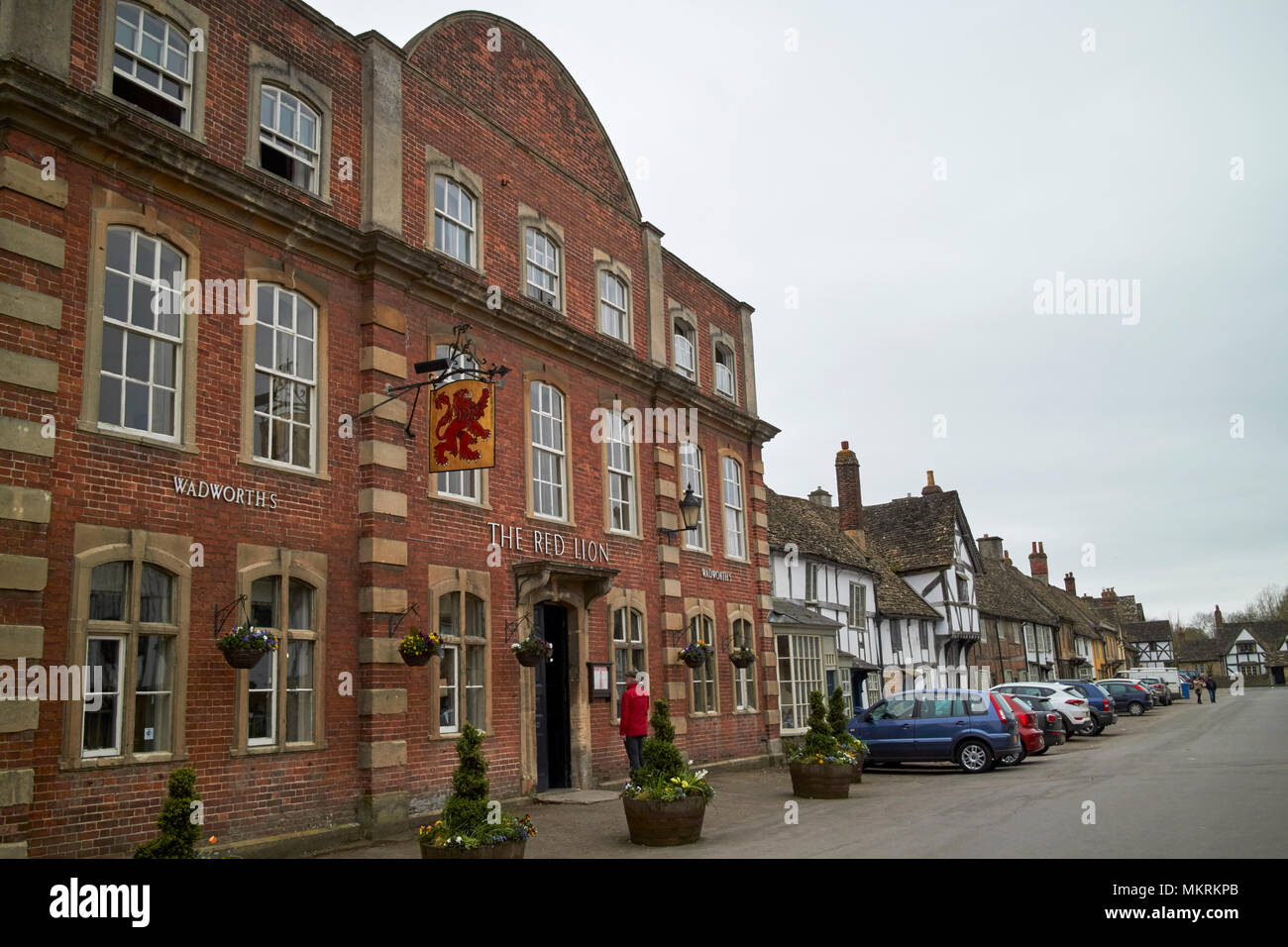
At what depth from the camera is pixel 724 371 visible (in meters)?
25.5

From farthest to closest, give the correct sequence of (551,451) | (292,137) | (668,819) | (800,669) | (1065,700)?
(1065,700) → (800,669) → (551,451) → (292,137) → (668,819)

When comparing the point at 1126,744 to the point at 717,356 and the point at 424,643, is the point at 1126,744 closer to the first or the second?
the point at 717,356

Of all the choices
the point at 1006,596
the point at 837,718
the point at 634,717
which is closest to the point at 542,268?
the point at 634,717

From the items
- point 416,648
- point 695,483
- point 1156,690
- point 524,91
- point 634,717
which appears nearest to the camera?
point 416,648

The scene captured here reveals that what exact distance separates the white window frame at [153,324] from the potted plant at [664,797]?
6753mm

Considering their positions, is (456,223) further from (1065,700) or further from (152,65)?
(1065,700)

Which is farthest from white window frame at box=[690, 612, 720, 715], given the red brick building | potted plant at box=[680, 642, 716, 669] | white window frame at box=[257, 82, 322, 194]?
white window frame at box=[257, 82, 322, 194]

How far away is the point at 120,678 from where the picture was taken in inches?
426

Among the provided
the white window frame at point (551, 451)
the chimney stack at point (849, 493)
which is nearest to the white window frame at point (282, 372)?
the white window frame at point (551, 451)

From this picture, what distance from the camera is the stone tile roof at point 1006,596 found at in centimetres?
5581

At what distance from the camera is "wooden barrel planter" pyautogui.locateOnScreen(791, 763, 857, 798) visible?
1661 centimetres

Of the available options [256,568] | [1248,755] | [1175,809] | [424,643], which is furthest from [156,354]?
[1248,755]

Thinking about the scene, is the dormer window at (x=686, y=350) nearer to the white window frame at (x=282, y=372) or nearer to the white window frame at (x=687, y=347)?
the white window frame at (x=687, y=347)

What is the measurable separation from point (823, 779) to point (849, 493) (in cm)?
2665
